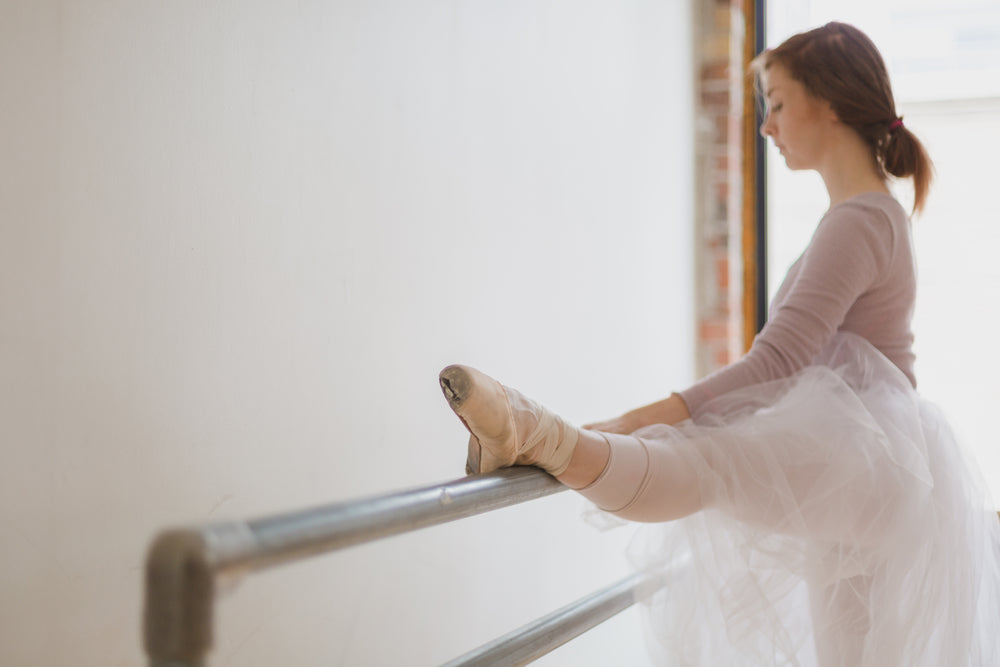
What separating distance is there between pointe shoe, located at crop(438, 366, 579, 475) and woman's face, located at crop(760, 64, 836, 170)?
998mm

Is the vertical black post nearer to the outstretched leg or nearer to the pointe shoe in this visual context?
the outstretched leg

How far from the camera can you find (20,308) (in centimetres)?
104

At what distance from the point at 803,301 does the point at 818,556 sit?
45cm

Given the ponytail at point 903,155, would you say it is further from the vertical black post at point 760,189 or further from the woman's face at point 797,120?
the vertical black post at point 760,189

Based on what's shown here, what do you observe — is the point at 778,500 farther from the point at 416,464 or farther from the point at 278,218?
the point at 278,218

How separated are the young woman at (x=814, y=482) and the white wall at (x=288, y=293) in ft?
1.35


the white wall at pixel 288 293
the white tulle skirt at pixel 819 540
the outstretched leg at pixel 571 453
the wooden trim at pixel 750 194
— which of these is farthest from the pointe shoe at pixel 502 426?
the wooden trim at pixel 750 194

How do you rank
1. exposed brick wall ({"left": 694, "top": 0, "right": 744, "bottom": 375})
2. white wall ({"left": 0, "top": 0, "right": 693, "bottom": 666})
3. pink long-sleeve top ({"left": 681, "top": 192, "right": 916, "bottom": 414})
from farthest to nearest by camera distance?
exposed brick wall ({"left": 694, "top": 0, "right": 744, "bottom": 375}), pink long-sleeve top ({"left": 681, "top": 192, "right": 916, "bottom": 414}), white wall ({"left": 0, "top": 0, "right": 693, "bottom": 666})

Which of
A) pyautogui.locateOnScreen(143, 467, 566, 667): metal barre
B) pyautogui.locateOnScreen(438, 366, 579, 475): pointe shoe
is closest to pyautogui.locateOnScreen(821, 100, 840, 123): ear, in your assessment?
pyautogui.locateOnScreen(438, 366, 579, 475): pointe shoe

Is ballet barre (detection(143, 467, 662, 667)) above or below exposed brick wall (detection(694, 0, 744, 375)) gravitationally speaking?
below

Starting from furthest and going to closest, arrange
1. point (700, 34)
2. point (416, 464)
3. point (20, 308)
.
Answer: point (700, 34), point (416, 464), point (20, 308)

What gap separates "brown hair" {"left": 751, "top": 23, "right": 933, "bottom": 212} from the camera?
1842 millimetres

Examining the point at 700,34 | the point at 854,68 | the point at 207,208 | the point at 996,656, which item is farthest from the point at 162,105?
the point at 700,34

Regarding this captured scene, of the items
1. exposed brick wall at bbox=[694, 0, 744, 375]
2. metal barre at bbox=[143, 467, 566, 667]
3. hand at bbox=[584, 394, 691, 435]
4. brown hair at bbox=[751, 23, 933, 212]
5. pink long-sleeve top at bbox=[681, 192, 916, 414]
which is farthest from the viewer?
exposed brick wall at bbox=[694, 0, 744, 375]
